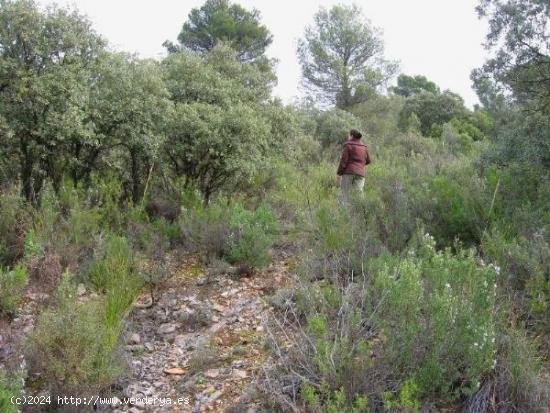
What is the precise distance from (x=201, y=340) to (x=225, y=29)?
23.7m

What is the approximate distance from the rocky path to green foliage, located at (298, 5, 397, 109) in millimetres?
21130

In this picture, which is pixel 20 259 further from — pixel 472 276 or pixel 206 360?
pixel 472 276

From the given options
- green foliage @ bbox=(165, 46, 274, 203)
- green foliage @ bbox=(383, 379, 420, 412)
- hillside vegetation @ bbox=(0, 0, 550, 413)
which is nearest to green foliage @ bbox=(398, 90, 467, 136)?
hillside vegetation @ bbox=(0, 0, 550, 413)

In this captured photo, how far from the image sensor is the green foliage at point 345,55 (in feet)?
83.3

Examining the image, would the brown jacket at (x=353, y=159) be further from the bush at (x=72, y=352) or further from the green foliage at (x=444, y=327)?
the bush at (x=72, y=352)

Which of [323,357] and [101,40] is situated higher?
[101,40]

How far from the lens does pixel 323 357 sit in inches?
123

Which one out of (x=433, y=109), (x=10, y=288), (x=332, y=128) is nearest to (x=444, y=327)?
(x=10, y=288)

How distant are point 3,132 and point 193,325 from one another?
3323 mm

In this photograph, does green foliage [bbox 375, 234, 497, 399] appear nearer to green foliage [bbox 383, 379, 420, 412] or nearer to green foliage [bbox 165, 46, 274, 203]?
green foliage [bbox 383, 379, 420, 412]

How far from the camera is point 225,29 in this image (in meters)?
25.7

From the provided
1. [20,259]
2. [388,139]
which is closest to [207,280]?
[20,259]

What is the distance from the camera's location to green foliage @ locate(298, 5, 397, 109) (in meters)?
25.4

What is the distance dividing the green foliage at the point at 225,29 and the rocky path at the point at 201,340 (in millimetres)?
21978
